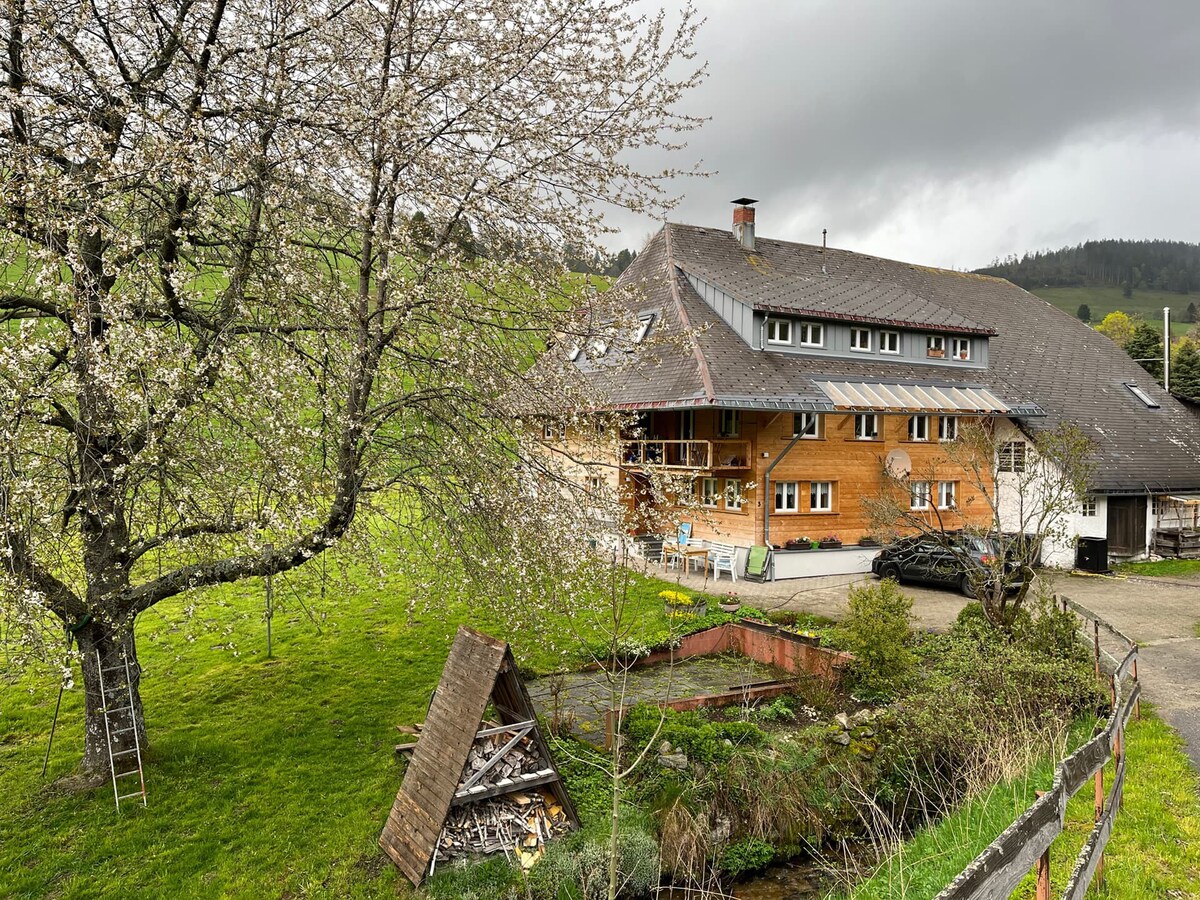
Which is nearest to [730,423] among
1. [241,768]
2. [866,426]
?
[866,426]

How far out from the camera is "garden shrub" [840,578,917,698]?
10055mm

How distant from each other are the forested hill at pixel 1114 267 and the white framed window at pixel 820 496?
118m

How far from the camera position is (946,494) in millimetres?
22844

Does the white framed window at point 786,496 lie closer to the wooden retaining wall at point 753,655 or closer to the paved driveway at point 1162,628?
the paved driveway at point 1162,628

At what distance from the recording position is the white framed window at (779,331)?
21.1 meters

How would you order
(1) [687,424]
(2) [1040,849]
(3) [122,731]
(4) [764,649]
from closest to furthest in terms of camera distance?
(2) [1040,849] < (3) [122,731] < (4) [764,649] < (1) [687,424]

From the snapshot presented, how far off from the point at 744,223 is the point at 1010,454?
12.1m

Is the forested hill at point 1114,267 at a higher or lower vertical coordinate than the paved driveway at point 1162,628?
higher

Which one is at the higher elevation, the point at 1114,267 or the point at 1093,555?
the point at 1114,267

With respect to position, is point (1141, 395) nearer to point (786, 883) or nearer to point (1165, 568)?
point (1165, 568)

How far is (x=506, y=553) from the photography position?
7957mm

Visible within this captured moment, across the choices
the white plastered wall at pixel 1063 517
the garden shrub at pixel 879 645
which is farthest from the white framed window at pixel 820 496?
the garden shrub at pixel 879 645

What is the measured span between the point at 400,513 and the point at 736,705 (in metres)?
5.29

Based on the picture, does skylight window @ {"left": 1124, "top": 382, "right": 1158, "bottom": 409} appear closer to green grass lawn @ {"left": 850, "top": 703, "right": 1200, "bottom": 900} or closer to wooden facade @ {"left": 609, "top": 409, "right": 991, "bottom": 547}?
wooden facade @ {"left": 609, "top": 409, "right": 991, "bottom": 547}
